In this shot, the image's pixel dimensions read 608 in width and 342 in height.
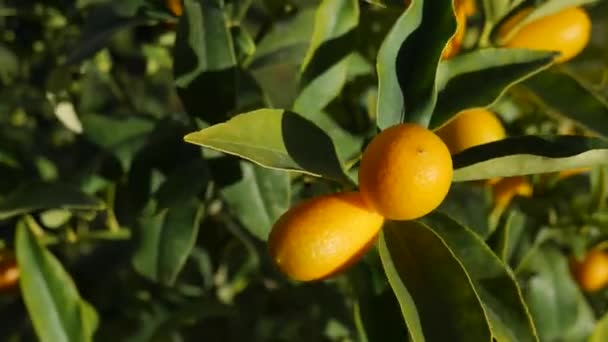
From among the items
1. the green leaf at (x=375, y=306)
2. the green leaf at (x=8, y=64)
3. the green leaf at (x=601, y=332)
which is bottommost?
the green leaf at (x=601, y=332)

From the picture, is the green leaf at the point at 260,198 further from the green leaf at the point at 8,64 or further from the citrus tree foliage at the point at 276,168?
the green leaf at the point at 8,64

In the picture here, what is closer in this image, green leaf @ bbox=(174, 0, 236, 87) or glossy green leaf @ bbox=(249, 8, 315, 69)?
green leaf @ bbox=(174, 0, 236, 87)

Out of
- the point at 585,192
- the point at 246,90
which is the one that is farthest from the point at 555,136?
the point at 585,192

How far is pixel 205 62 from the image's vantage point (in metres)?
0.72

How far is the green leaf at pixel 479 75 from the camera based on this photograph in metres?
0.67

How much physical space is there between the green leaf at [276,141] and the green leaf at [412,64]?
5 cm

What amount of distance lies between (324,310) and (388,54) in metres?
0.58

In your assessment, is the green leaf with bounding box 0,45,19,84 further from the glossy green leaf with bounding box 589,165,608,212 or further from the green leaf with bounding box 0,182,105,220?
the glossy green leaf with bounding box 589,165,608,212

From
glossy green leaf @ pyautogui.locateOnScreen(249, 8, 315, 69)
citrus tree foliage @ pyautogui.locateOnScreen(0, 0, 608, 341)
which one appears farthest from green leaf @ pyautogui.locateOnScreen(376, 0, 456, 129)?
glossy green leaf @ pyautogui.locateOnScreen(249, 8, 315, 69)

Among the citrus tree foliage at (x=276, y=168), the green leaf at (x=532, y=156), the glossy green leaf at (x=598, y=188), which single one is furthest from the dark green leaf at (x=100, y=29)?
the glossy green leaf at (x=598, y=188)

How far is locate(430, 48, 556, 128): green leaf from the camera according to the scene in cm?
67

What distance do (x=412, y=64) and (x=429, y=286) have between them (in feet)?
0.55

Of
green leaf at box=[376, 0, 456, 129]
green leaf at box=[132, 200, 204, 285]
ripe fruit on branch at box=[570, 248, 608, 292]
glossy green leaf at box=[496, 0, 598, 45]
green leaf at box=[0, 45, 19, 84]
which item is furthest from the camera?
green leaf at box=[0, 45, 19, 84]

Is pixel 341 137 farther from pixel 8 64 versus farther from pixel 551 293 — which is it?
pixel 8 64
